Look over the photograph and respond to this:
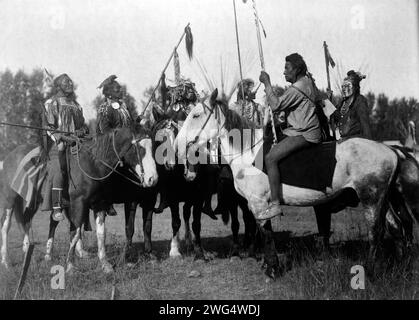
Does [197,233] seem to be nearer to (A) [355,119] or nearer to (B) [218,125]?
(B) [218,125]

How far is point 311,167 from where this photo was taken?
6.72 metres

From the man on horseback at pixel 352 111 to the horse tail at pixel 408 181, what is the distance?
46.7 inches

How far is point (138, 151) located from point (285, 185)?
8.30 ft

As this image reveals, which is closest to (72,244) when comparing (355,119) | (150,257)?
(150,257)

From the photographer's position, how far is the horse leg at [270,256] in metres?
6.99

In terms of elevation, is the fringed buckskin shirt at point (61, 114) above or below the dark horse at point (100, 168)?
above

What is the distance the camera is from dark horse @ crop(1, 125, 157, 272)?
755 centimetres

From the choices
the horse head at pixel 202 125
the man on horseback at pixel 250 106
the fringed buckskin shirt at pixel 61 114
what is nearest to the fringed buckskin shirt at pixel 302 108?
the horse head at pixel 202 125

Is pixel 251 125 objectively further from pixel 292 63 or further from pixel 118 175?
pixel 118 175

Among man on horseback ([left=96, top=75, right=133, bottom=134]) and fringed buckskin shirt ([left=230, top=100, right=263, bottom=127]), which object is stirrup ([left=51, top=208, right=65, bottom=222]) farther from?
fringed buckskin shirt ([left=230, top=100, right=263, bottom=127])

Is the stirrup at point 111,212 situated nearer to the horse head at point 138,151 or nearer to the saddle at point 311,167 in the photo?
the horse head at point 138,151

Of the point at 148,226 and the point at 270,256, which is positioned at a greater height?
the point at 148,226

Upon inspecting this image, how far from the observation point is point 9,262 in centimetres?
852

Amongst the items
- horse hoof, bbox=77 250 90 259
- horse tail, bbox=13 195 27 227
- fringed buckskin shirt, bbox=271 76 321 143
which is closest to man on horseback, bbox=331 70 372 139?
fringed buckskin shirt, bbox=271 76 321 143
